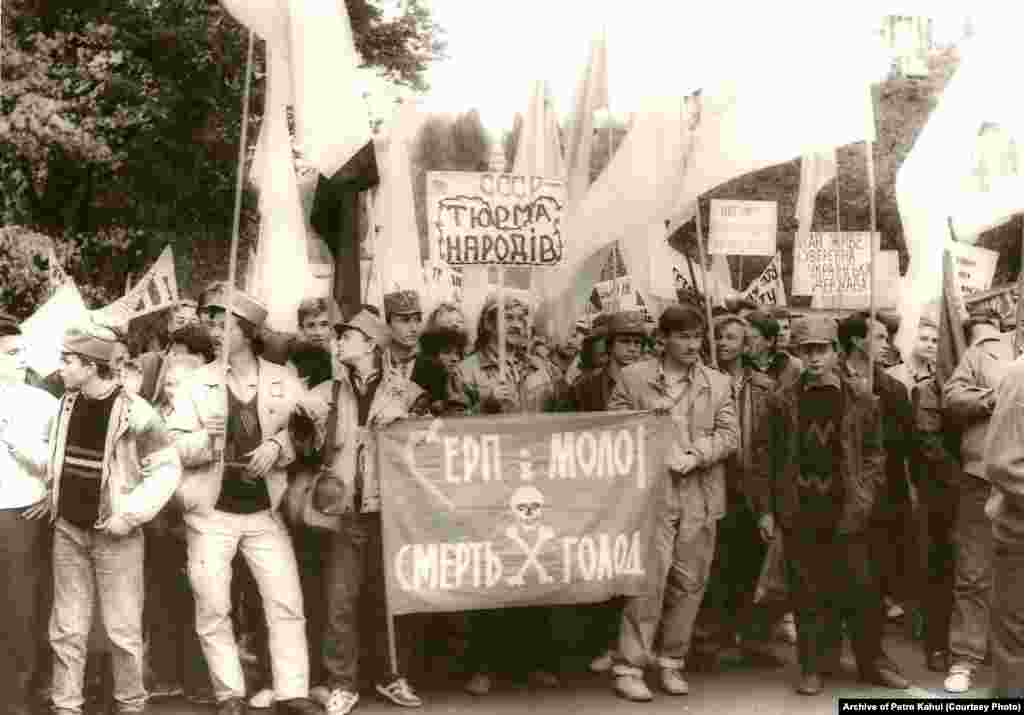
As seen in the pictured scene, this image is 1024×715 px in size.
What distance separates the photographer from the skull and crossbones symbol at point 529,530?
25.2ft

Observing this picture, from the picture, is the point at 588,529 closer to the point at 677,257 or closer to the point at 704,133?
the point at 704,133

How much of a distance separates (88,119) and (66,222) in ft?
7.35

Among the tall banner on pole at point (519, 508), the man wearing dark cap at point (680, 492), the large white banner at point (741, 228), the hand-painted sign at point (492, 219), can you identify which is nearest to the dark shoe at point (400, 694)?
the tall banner on pole at point (519, 508)

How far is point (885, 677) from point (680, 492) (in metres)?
1.40

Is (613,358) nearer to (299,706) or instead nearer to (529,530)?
(529,530)

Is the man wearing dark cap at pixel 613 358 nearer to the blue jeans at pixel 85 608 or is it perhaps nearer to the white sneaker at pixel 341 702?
the white sneaker at pixel 341 702

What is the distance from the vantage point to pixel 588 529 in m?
7.79

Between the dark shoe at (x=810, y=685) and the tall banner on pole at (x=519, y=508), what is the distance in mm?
963

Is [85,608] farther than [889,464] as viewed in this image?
No

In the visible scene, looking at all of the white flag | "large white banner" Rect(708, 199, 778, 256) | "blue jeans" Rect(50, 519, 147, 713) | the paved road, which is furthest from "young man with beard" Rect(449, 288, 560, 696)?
the white flag

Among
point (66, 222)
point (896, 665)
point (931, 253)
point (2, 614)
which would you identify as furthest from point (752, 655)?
point (66, 222)

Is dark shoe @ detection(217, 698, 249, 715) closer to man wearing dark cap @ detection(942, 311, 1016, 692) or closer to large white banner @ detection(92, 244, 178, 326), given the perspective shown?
large white banner @ detection(92, 244, 178, 326)

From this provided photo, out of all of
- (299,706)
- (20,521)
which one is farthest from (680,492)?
(20,521)

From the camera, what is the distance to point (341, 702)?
24.8ft
